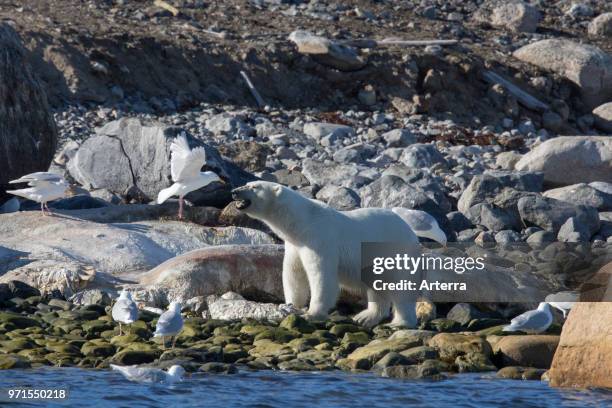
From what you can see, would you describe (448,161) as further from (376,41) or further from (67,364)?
(67,364)

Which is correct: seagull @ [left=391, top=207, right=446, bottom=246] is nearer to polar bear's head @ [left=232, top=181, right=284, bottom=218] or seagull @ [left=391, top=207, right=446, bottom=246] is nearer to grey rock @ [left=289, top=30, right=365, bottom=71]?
polar bear's head @ [left=232, top=181, right=284, bottom=218]

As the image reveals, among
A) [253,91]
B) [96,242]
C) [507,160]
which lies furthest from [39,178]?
[253,91]

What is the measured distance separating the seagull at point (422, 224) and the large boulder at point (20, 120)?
202 inches

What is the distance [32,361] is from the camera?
385 inches

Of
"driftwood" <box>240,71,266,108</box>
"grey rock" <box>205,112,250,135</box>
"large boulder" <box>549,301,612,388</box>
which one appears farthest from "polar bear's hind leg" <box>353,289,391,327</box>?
"driftwood" <box>240,71,266,108</box>

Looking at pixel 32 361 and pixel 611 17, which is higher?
pixel 611 17

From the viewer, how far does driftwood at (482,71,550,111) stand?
97.9ft

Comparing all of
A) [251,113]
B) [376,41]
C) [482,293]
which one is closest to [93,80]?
[251,113]

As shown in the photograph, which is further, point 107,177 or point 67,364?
point 107,177

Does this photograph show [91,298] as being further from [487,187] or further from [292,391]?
[487,187]

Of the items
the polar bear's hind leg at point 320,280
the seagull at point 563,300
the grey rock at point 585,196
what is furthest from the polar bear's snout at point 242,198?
the grey rock at point 585,196

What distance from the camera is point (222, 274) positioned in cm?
1244

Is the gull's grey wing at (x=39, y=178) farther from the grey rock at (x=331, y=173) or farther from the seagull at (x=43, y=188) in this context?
the grey rock at (x=331, y=173)

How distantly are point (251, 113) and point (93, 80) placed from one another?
3489 millimetres
